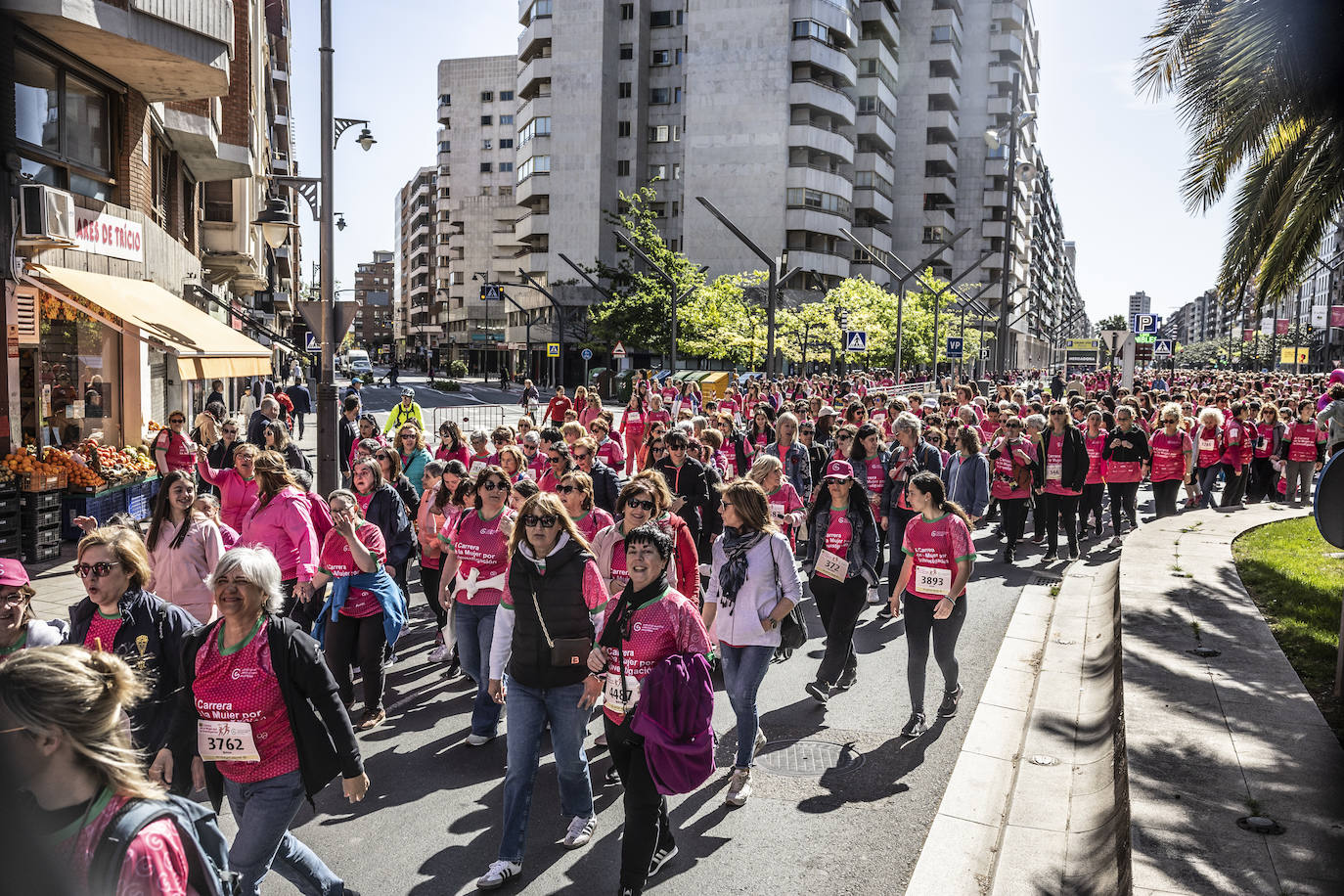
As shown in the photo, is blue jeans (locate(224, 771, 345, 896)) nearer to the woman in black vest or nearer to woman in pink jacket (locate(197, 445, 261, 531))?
the woman in black vest

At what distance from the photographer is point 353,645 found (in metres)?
7.09

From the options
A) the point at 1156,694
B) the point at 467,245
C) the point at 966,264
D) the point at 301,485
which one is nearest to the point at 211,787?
the point at 301,485

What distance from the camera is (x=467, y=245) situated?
363 feet

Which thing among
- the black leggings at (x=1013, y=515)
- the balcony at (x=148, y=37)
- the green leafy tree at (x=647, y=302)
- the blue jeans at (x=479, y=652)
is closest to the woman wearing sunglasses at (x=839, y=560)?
the blue jeans at (x=479, y=652)

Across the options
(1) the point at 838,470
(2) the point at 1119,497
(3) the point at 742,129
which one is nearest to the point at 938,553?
(1) the point at 838,470

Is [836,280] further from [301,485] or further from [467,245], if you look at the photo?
[301,485]

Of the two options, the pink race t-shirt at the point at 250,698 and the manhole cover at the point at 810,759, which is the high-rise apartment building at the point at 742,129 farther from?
the pink race t-shirt at the point at 250,698

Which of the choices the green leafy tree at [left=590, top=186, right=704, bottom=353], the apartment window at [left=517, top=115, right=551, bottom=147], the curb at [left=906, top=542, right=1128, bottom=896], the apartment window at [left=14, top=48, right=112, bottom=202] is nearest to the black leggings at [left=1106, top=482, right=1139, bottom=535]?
the curb at [left=906, top=542, right=1128, bottom=896]

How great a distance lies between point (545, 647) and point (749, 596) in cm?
155

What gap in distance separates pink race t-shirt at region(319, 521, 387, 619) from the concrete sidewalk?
15.4ft

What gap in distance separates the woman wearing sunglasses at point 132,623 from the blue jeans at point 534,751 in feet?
5.04

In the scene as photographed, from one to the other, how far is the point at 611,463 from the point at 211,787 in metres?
8.98

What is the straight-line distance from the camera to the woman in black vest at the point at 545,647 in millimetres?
5059

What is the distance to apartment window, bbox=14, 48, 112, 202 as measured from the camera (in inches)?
504
